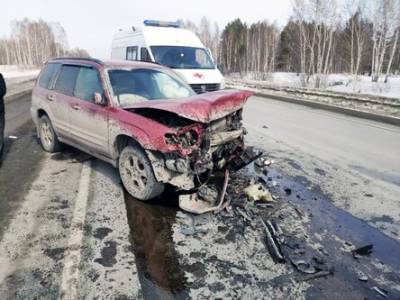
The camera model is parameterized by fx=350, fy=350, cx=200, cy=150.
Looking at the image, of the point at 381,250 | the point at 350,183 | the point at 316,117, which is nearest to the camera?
the point at 381,250

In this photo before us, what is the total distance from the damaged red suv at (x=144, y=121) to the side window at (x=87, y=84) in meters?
0.01

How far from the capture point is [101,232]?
3.84m

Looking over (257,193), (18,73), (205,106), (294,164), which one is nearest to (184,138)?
(205,106)

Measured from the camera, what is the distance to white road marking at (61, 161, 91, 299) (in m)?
2.88

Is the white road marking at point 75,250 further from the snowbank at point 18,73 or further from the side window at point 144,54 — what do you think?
the snowbank at point 18,73

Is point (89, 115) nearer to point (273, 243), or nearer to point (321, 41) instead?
point (273, 243)

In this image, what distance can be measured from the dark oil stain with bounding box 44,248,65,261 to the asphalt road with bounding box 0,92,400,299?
0.4 inches

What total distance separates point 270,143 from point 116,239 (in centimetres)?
505

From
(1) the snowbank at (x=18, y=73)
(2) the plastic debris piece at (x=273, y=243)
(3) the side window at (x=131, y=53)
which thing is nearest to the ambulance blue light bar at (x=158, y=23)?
(3) the side window at (x=131, y=53)

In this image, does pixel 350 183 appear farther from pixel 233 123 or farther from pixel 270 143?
pixel 270 143

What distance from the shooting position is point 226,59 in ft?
228

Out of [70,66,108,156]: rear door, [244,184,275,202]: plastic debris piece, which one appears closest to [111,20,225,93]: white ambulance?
[70,66,108,156]: rear door

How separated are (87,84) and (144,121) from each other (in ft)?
5.66

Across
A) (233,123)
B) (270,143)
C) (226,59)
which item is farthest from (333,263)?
(226,59)
